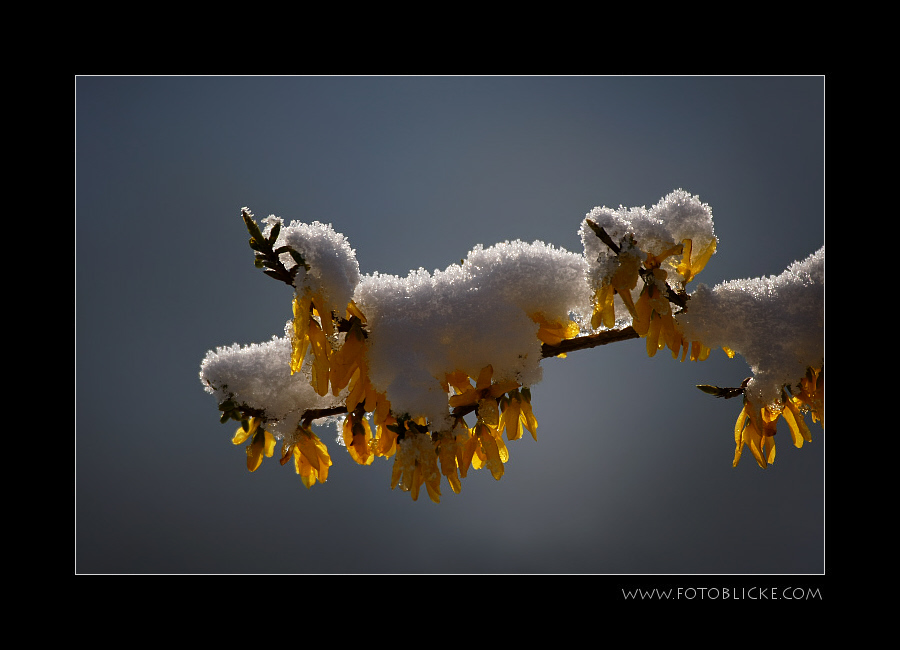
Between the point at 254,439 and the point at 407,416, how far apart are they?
19 centimetres

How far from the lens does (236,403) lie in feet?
1.90

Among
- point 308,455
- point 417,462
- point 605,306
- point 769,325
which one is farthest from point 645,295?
point 308,455

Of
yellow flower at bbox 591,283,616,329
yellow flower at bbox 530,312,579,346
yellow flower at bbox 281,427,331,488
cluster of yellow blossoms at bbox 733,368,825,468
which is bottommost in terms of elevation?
yellow flower at bbox 281,427,331,488

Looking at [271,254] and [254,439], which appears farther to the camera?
[254,439]

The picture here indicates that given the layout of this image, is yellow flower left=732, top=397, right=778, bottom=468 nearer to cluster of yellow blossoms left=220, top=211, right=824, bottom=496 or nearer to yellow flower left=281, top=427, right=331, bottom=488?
cluster of yellow blossoms left=220, top=211, right=824, bottom=496

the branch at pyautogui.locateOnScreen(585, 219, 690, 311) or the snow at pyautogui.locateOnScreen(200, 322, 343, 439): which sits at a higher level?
the branch at pyautogui.locateOnScreen(585, 219, 690, 311)

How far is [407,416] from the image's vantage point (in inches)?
20.2

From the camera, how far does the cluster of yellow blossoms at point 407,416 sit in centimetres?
51

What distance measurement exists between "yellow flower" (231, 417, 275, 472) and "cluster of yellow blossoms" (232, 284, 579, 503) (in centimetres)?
9

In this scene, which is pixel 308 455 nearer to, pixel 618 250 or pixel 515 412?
pixel 515 412

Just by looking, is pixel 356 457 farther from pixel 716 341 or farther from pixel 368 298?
pixel 716 341

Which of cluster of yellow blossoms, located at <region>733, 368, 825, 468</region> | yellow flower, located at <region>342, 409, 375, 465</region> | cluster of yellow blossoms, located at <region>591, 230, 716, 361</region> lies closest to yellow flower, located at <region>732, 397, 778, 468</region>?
cluster of yellow blossoms, located at <region>733, 368, 825, 468</region>

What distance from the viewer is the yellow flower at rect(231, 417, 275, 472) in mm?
597
